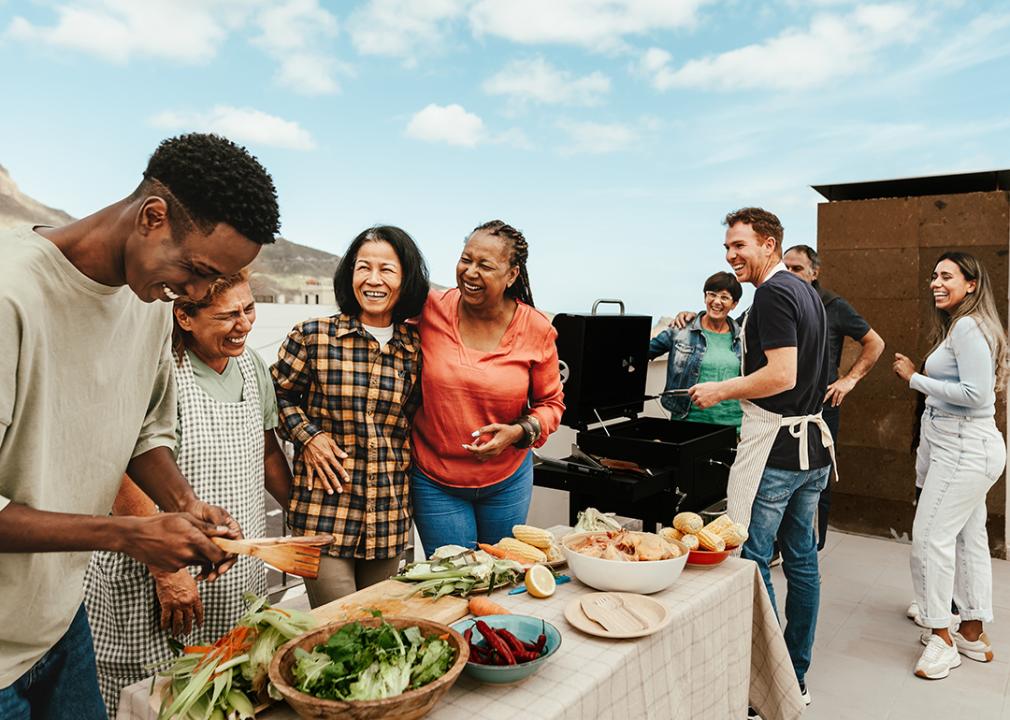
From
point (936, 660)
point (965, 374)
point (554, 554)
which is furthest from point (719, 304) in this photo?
point (554, 554)

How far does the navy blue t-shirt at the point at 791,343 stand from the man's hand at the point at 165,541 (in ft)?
6.02

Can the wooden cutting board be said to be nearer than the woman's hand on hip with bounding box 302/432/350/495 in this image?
Yes

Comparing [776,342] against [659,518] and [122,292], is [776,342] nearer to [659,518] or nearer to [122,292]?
[659,518]

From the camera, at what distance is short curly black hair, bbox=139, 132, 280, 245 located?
104cm

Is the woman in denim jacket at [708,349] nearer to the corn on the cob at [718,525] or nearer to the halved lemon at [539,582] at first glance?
the corn on the cob at [718,525]

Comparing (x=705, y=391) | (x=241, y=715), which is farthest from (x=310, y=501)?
(x=705, y=391)

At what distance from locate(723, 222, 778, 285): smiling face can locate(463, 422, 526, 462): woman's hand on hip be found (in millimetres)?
1003

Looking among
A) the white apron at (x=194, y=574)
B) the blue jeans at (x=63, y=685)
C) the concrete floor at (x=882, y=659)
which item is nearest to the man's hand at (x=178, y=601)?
the white apron at (x=194, y=574)

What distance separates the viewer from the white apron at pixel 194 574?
1.54 m

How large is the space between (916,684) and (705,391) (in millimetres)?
1594

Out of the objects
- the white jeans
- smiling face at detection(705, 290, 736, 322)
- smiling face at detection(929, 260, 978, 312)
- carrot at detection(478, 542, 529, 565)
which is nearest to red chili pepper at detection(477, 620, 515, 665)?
carrot at detection(478, 542, 529, 565)

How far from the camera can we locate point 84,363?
1.12 metres

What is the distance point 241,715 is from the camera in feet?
3.60

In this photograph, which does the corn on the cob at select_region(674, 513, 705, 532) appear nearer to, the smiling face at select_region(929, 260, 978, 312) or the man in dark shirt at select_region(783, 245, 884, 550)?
the smiling face at select_region(929, 260, 978, 312)
